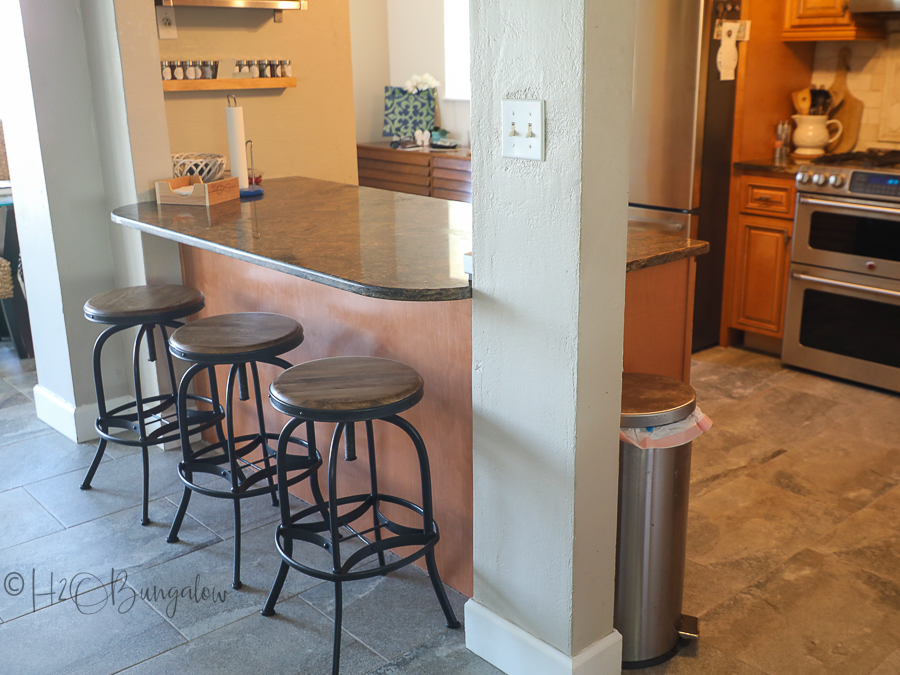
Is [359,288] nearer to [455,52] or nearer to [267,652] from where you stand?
[267,652]

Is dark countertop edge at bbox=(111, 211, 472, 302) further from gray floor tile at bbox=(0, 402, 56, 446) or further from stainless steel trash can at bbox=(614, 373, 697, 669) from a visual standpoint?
gray floor tile at bbox=(0, 402, 56, 446)

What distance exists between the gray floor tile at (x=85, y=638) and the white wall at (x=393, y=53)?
4469 mm

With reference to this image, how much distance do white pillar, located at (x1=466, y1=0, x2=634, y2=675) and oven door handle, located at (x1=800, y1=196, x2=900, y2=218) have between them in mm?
2287

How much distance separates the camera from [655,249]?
2.15 m

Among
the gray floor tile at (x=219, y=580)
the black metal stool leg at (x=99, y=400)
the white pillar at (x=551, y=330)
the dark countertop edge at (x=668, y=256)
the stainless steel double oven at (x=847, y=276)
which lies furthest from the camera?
the stainless steel double oven at (x=847, y=276)

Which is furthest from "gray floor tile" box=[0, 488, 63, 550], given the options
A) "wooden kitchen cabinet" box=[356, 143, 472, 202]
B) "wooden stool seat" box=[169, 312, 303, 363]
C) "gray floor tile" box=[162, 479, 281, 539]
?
"wooden kitchen cabinet" box=[356, 143, 472, 202]

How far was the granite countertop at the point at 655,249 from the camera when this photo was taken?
6.69ft

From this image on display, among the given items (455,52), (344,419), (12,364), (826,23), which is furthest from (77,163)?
(455,52)

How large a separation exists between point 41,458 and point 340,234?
1617 mm

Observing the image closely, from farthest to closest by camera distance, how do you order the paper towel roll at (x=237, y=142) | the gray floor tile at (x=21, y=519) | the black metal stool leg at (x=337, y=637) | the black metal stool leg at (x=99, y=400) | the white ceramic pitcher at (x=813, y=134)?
the white ceramic pitcher at (x=813, y=134) < the paper towel roll at (x=237, y=142) < the black metal stool leg at (x=99, y=400) < the gray floor tile at (x=21, y=519) < the black metal stool leg at (x=337, y=637)

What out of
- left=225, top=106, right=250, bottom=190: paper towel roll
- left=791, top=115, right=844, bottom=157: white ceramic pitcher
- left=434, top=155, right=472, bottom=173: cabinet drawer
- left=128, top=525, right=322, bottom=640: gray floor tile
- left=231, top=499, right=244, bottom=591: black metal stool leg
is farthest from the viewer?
left=434, top=155, right=472, bottom=173: cabinet drawer

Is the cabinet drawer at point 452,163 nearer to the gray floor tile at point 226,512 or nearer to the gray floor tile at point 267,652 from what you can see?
the gray floor tile at point 226,512

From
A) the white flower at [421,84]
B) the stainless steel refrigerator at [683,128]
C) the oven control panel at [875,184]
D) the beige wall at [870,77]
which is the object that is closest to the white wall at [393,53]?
the white flower at [421,84]

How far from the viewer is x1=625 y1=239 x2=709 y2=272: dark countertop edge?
79.5 inches
